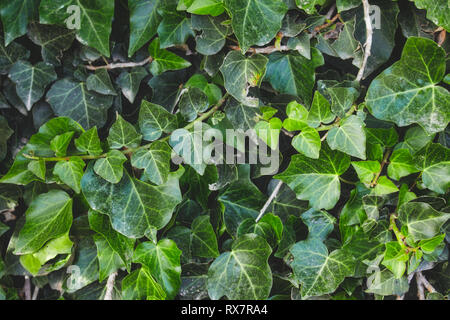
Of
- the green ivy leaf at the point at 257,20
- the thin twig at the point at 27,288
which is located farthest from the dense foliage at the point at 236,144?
the thin twig at the point at 27,288

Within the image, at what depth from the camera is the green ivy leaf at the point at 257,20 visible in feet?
A: 2.67

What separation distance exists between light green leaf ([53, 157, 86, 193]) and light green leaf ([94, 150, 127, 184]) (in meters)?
0.04

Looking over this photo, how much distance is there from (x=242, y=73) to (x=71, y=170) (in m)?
0.43

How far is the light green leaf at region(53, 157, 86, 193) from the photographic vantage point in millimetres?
897

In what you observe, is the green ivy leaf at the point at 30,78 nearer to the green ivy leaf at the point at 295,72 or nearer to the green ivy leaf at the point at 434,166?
the green ivy leaf at the point at 295,72

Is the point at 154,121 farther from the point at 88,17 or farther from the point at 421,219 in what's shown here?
the point at 421,219

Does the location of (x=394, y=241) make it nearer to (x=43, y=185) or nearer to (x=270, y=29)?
(x=270, y=29)

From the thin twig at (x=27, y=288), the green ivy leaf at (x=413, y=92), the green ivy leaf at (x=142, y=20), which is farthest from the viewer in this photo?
the thin twig at (x=27, y=288)

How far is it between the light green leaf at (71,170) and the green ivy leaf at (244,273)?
37 centimetres

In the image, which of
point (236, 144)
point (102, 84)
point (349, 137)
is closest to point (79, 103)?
point (102, 84)

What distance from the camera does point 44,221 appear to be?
955 millimetres

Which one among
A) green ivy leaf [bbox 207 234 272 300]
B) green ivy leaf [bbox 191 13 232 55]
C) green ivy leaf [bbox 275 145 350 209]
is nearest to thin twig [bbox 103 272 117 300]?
green ivy leaf [bbox 207 234 272 300]

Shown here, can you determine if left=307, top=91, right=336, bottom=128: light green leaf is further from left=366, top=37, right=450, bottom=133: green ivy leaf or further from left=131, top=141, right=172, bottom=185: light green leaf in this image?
left=131, top=141, right=172, bottom=185: light green leaf

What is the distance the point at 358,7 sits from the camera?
887mm
